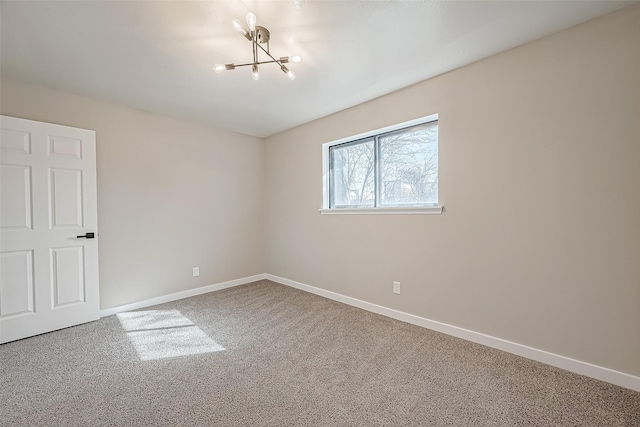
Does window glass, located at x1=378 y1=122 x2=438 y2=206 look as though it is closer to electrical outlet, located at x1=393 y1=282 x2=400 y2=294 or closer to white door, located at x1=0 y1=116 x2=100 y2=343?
electrical outlet, located at x1=393 y1=282 x2=400 y2=294

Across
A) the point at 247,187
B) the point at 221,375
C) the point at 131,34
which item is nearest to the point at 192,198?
the point at 247,187

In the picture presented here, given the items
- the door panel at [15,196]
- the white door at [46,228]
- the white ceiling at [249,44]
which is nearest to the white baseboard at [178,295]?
the white door at [46,228]

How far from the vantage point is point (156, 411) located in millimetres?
1503

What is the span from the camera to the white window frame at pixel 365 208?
99.4 inches

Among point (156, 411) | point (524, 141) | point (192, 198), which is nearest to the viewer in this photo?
point (156, 411)

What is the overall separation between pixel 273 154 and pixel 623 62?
146 inches

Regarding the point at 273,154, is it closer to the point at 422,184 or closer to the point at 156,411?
the point at 422,184

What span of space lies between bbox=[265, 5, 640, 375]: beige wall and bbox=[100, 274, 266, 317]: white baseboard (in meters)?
2.21

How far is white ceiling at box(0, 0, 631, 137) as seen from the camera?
1636 millimetres

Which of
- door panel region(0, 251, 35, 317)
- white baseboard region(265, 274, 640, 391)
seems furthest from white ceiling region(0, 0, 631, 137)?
white baseboard region(265, 274, 640, 391)

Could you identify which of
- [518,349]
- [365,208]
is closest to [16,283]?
[365,208]

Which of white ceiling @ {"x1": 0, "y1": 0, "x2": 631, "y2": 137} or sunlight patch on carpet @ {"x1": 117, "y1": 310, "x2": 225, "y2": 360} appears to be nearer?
white ceiling @ {"x1": 0, "y1": 0, "x2": 631, "y2": 137}

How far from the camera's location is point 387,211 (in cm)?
280

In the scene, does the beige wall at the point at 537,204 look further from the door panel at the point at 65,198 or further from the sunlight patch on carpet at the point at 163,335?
the door panel at the point at 65,198
